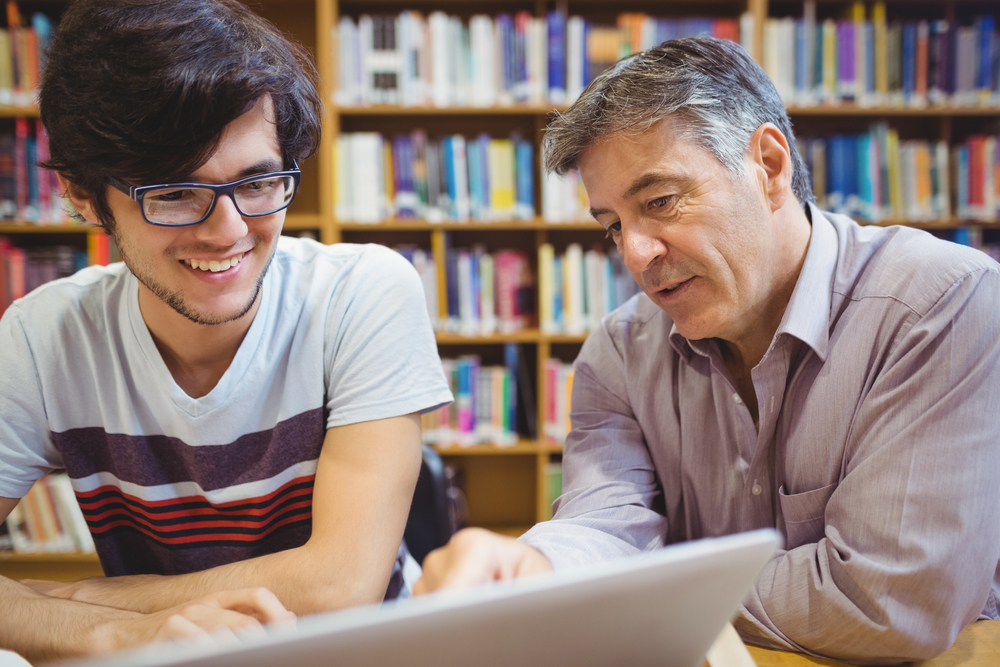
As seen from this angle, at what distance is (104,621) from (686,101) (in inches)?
41.1

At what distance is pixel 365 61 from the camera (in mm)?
2625

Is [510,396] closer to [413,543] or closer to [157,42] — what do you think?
[413,543]

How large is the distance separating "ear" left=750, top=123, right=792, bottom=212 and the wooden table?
24.7 inches

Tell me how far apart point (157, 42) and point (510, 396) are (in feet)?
6.64

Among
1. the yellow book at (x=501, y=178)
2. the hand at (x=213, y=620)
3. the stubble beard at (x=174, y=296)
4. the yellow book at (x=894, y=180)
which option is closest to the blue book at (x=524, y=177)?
the yellow book at (x=501, y=178)

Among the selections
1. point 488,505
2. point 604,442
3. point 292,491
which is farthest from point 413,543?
point 488,505

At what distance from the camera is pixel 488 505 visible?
10.2 ft

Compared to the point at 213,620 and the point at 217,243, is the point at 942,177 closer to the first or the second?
the point at 217,243

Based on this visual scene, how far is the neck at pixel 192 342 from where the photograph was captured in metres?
1.12

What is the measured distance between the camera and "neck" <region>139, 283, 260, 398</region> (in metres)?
1.12

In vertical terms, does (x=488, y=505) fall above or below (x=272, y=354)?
below

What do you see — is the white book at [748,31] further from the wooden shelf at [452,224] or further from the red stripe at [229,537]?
the red stripe at [229,537]

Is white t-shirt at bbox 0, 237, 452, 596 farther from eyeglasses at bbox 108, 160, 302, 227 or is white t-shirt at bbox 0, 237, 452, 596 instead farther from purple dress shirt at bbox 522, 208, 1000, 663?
purple dress shirt at bbox 522, 208, 1000, 663

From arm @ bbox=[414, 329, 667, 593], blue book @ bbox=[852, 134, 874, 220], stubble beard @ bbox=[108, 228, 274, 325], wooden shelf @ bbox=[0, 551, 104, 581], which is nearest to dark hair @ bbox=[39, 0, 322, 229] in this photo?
stubble beard @ bbox=[108, 228, 274, 325]
